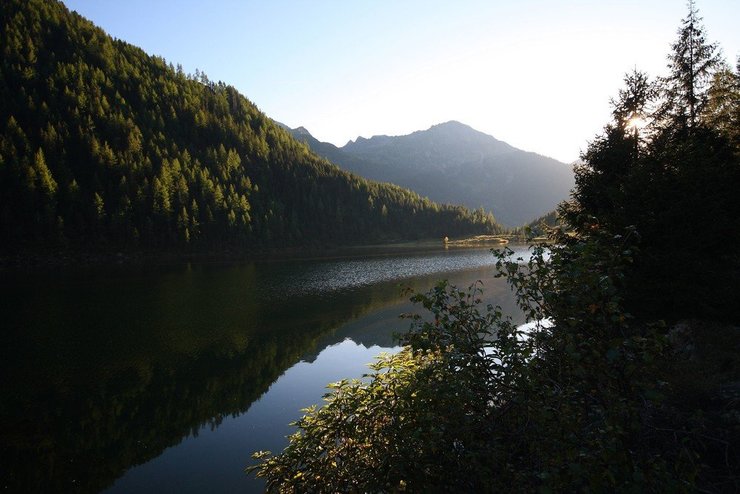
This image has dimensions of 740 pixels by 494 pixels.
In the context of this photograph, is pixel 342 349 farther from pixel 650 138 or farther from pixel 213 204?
pixel 213 204

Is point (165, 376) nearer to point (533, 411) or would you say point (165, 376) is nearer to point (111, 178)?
point (533, 411)

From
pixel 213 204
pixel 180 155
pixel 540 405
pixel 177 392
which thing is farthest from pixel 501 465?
pixel 180 155

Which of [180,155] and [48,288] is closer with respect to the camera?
[48,288]

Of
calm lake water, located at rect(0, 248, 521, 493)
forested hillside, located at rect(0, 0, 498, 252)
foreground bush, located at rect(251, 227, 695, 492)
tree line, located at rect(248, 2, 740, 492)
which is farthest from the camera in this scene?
forested hillside, located at rect(0, 0, 498, 252)

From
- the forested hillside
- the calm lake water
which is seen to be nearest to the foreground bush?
the calm lake water

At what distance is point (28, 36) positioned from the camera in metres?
190

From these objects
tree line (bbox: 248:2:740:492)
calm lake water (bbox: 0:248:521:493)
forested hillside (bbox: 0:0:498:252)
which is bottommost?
calm lake water (bbox: 0:248:521:493)

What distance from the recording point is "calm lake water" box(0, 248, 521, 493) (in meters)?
14.7

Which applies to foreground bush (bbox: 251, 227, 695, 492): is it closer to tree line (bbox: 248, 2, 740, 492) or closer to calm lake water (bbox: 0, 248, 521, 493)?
tree line (bbox: 248, 2, 740, 492)

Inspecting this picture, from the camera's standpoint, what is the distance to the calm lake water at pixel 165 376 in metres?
14.7

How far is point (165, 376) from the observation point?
23250 millimetres

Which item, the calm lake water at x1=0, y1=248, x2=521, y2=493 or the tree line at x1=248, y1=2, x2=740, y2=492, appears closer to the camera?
the tree line at x1=248, y1=2, x2=740, y2=492

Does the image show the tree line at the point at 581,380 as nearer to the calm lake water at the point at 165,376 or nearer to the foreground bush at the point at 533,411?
the foreground bush at the point at 533,411

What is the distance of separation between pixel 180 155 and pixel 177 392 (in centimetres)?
16116
